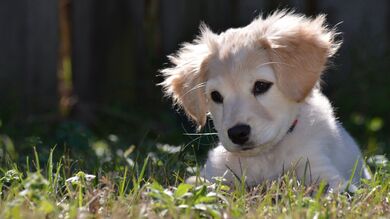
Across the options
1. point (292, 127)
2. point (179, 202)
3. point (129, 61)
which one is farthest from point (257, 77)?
point (129, 61)

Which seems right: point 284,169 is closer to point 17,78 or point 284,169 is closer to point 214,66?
point 214,66

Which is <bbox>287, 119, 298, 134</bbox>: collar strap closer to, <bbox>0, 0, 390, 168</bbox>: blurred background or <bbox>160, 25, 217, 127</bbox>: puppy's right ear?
<bbox>160, 25, 217, 127</bbox>: puppy's right ear

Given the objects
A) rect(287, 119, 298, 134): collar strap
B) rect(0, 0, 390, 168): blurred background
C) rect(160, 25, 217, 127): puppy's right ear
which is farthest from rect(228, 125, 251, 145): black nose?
rect(0, 0, 390, 168): blurred background

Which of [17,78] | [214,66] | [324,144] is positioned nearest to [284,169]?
[324,144]

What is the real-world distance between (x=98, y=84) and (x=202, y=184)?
4355 millimetres

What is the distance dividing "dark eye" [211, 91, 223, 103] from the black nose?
1.09 feet

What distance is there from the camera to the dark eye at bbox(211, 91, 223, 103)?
14.6ft

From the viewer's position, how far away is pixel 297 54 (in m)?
4.43

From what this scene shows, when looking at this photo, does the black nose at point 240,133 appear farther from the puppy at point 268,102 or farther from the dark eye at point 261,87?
the dark eye at point 261,87

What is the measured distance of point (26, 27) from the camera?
7371 mm

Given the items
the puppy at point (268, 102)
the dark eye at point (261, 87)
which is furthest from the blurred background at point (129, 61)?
the dark eye at point (261, 87)

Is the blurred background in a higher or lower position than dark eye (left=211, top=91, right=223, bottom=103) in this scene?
lower

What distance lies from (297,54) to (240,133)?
0.60 metres

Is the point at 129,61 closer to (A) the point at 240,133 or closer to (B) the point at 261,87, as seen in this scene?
(B) the point at 261,87
